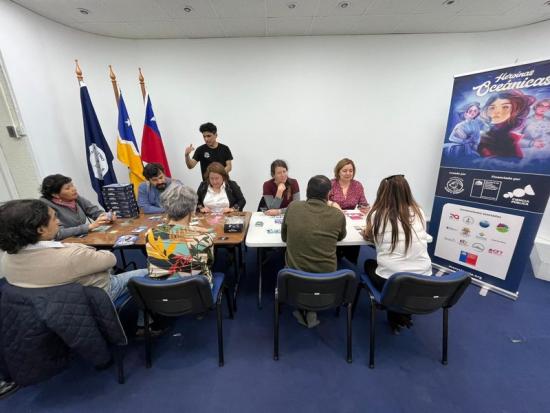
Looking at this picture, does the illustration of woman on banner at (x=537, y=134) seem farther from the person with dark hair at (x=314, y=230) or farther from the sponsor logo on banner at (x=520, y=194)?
the person with dark hair at (x=314, y=230)

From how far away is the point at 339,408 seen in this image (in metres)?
1.40

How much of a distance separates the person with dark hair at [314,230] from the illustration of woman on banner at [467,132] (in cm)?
187

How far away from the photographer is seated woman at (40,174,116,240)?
1.92 m

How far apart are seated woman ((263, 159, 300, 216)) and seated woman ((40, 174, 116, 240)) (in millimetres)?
1610

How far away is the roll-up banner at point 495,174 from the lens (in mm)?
2014

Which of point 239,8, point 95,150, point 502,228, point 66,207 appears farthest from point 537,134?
point 95,150

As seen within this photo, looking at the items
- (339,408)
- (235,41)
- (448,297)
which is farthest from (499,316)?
(235,41)

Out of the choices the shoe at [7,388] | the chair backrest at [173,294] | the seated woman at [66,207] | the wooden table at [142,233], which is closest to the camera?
the chair backrest at [173,294]

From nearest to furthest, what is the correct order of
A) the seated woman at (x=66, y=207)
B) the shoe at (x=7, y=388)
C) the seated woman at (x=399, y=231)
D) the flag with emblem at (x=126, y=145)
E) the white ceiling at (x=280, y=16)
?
the shoe at (x=7, y=388) → the seated woman at (x=399, y=231) → the seated woman at (x=66, y=207) → the white ceiling at (x=280, y=16) → the flag with emblem at (x=126, y=145)

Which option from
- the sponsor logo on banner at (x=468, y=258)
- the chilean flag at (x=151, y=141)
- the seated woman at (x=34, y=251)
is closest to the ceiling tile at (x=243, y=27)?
the chilean flag at (x=151, y=141)

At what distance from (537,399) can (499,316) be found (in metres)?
0.79

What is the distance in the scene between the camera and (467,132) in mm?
2393

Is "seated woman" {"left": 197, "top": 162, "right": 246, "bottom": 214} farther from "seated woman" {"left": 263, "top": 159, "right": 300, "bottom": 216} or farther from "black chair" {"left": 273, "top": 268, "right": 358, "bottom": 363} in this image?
"black chair" {"left": 273, "top": 268, "right": 358, "bottom": 363}

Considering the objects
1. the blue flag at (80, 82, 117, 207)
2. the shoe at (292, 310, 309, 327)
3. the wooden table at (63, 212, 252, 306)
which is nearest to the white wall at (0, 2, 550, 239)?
the blue flag at (80, 82, 117, 207)
